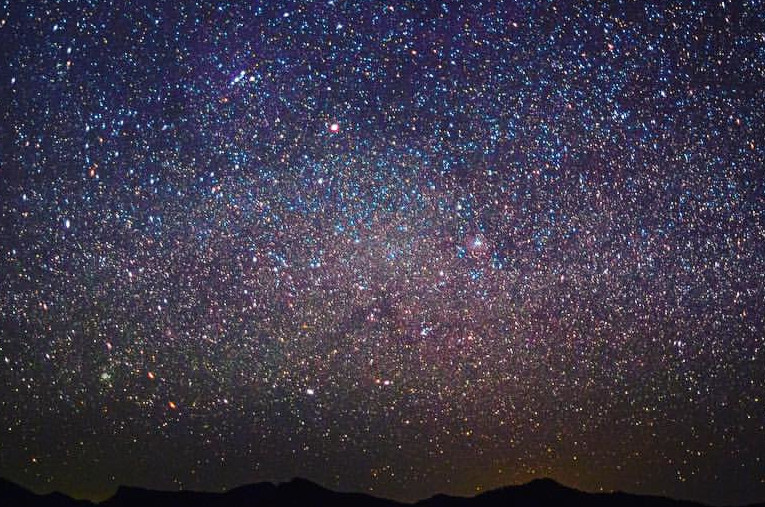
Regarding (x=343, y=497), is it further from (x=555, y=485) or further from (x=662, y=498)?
(x=662, y=498)

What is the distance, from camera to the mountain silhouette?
31609 millimetres

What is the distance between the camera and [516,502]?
1337 inches

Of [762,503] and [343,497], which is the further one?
[343,497]

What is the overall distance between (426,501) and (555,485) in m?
6.74

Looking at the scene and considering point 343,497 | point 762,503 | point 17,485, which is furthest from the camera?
point 17,485

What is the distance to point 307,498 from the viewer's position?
31.7 meters

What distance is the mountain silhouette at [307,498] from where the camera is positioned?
3161 centimetres

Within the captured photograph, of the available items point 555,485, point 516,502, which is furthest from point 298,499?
point 555,485

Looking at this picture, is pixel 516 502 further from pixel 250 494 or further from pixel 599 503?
pixel 250 494

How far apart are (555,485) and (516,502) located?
9.92ft

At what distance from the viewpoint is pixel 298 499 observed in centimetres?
3159

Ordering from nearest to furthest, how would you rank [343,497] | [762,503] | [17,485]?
[762,503], [343,497], [17,485]

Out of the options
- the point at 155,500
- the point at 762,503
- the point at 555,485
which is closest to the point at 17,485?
the point at 155,500

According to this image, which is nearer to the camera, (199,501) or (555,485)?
(199,501)
